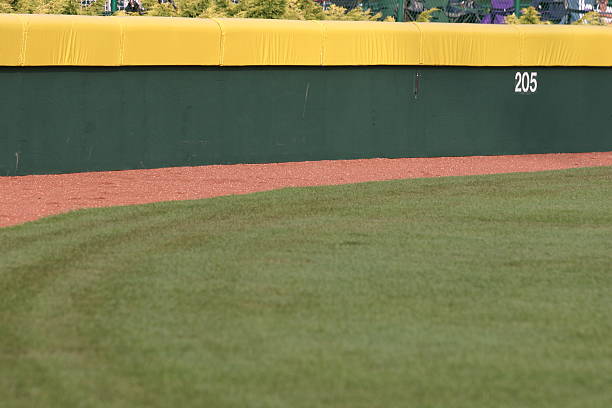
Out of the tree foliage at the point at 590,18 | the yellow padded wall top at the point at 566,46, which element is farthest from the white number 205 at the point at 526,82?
the tree foliage at the point at 590,18

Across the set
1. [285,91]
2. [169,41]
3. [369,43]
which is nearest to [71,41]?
[169,41]

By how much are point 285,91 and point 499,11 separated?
566 cm

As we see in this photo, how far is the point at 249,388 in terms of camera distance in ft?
15.9

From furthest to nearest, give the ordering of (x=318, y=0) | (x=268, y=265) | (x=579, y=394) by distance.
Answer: (x=318, y=0) < (x=268, y=265) < (x=579, y=394)

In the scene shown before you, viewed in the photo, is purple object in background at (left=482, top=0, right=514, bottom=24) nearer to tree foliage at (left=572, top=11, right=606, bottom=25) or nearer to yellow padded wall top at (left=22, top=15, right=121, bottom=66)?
tree foliage at (left=572, top=11, right=606, bottom=25)

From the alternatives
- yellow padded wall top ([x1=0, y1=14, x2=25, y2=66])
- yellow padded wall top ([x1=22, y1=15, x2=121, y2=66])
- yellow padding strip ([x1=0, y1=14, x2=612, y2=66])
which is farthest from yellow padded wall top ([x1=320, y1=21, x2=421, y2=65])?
yellow padded wall top ([x1=0, y1=14, x2=25, y2=66])

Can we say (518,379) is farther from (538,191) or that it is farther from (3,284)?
(538,191)

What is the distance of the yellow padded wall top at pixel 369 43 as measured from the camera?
44.9ft

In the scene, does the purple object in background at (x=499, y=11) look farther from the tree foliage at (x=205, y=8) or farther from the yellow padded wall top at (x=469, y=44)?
the tree foliage at (x=205, y=8)

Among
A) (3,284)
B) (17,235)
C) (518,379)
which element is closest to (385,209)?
(17,235)

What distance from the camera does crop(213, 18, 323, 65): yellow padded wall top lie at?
13.1 m

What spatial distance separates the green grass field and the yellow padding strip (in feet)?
A: 9.75

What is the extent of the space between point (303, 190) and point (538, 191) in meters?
2.57

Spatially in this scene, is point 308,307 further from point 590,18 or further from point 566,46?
point 590,18
